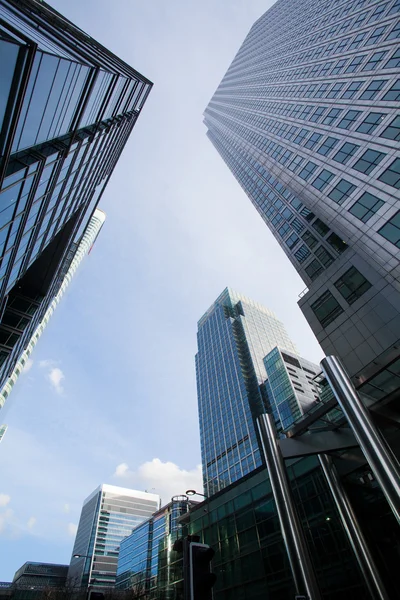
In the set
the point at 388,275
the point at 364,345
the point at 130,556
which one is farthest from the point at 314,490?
the point at 130,556

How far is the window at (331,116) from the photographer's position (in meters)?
38.7

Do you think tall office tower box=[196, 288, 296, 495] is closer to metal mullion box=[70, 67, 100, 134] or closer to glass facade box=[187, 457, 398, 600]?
glass facade box=[187, 457, 398, 600]

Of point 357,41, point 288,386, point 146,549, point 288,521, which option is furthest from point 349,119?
point 146,549

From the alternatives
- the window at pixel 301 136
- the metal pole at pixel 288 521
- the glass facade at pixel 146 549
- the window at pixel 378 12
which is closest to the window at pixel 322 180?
the window at pixel 301 136

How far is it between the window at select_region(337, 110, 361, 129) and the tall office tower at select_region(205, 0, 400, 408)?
0.46ft

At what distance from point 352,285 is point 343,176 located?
12446 mm

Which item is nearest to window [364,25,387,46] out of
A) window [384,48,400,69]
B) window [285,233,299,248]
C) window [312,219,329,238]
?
window [384,48,400,69]

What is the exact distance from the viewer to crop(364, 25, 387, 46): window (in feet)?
120

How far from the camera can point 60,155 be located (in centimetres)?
1908

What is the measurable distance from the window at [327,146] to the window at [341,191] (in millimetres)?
6738

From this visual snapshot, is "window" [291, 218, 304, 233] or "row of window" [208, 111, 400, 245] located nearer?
"row of window" [208, 111, 400, 245]

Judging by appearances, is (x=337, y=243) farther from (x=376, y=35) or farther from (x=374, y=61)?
(x=376, y=35)

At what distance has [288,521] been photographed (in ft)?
49.1

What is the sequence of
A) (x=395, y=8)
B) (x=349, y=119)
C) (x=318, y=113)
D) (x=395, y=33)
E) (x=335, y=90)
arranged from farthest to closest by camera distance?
1. (x=318, y=113)
2. (x=335, y=90)
3. (x=395, y=8)
4. (x=349, y=119)
5. (x=395, y=33)
